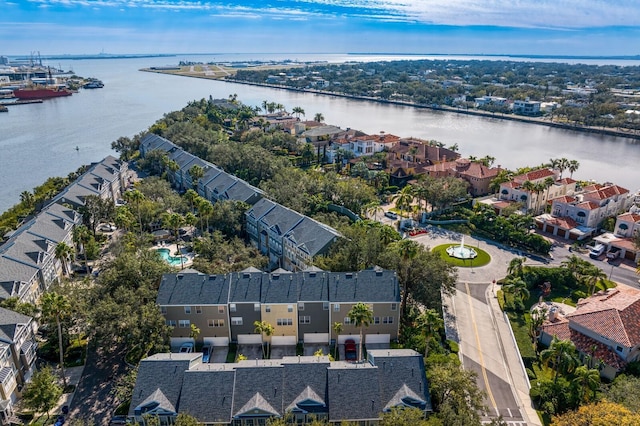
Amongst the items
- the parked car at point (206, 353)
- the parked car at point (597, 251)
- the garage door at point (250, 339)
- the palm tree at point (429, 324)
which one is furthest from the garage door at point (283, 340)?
the parked car at point (597, 251)

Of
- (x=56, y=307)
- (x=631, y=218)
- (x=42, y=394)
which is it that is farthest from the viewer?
(x=631, y=218)

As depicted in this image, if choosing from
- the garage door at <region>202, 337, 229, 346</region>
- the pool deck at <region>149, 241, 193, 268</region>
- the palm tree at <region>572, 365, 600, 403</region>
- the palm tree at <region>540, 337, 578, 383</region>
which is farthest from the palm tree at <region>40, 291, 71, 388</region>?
the palm tree at <region>572, 365, 600, 403</region>

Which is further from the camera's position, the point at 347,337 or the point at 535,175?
the point at 535,175

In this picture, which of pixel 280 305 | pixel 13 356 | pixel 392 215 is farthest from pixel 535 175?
pixel 13 356

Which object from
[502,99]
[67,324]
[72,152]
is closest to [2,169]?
[72,152]

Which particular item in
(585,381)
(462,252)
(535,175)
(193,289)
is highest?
(535,175)

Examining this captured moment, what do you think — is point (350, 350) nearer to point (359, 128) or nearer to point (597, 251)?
point (597, 251)

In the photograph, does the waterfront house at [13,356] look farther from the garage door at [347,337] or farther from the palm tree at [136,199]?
the garage door at [347,337]
